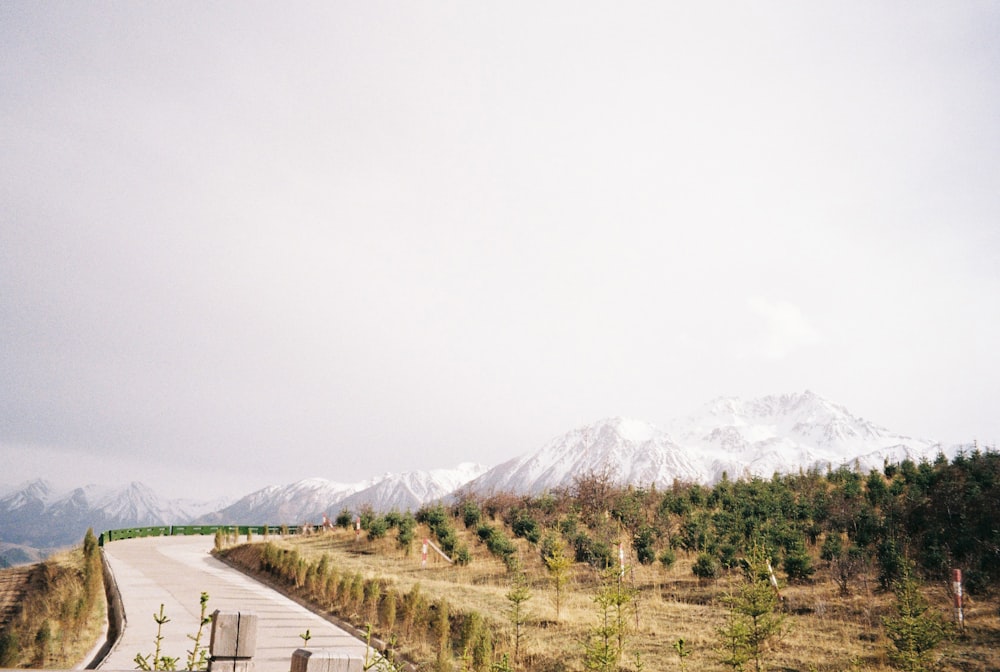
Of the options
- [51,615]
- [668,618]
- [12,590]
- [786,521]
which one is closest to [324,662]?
[668,618]

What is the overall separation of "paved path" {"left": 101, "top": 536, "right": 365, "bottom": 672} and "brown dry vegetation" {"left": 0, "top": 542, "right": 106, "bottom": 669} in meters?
0.77

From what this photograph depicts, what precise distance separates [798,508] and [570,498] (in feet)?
43.9

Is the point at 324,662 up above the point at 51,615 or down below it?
above

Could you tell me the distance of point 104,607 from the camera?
50.9ft

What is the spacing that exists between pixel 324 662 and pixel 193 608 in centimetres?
1594

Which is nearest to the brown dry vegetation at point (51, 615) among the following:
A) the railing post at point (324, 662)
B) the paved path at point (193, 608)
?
the paved path at point (193, 608)

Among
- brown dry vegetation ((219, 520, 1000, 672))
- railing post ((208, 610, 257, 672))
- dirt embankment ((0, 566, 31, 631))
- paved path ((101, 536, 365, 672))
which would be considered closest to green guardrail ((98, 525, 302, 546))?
paved path ((101, 536, 365, 672))

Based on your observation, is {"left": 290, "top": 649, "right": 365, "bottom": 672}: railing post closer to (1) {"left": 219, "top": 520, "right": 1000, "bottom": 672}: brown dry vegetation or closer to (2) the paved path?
(2) the paved path

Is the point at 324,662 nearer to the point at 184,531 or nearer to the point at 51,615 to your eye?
the point at 51,615

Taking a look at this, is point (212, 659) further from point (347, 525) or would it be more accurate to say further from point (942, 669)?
point (347, 525)

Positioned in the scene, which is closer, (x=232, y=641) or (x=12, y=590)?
(x=232, y=641)

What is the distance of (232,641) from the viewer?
114 inches

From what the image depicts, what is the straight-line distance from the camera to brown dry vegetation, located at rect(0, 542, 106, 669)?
32.6 feet

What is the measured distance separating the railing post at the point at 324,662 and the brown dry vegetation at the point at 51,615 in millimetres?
6177
